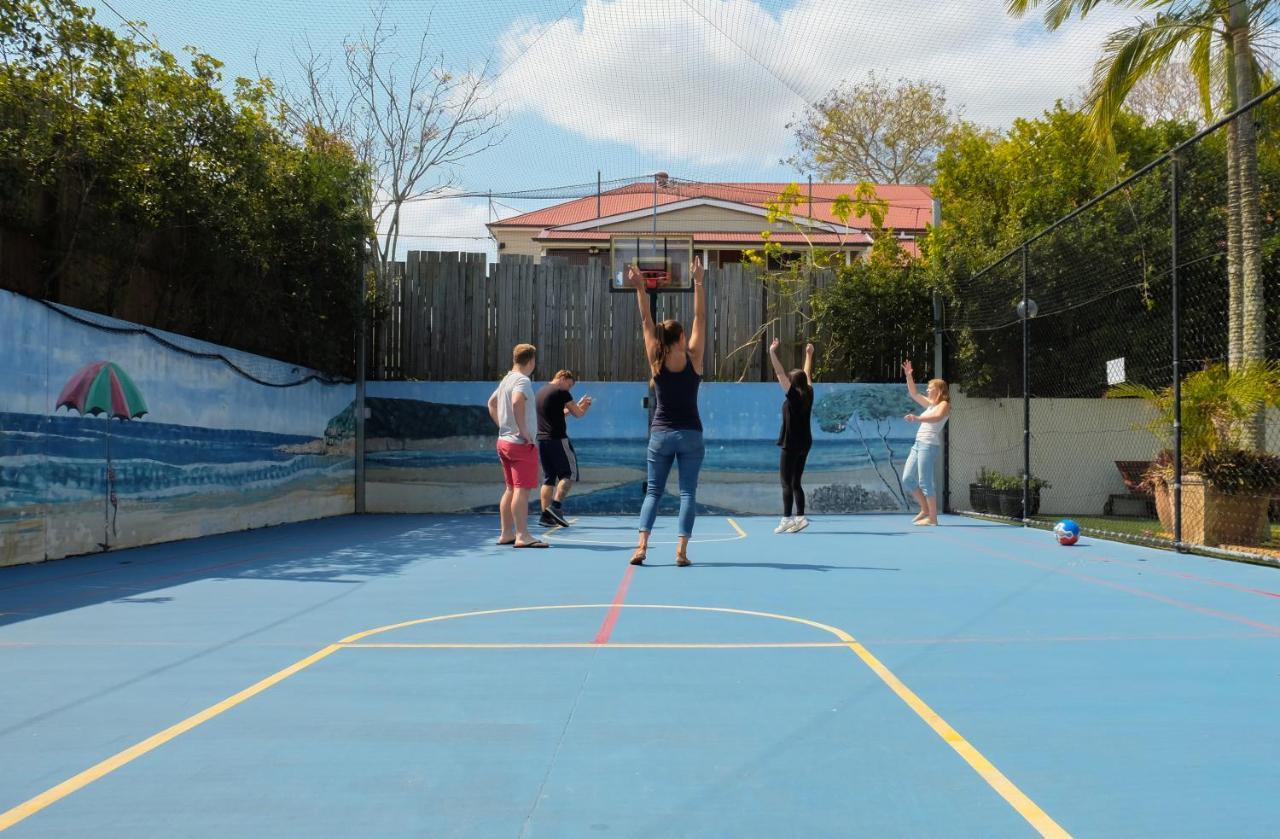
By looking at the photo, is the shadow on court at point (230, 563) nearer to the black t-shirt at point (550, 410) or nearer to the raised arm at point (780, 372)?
the black t-shirt at point (550, 410)

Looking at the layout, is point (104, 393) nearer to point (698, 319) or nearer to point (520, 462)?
point (520, 462)

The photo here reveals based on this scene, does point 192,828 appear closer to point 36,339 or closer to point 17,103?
point 36,339

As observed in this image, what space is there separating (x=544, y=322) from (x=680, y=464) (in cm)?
750

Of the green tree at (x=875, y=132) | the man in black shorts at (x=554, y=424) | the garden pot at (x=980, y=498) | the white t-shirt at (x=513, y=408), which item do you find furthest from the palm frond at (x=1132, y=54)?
the green tree at (x=875, y=132)

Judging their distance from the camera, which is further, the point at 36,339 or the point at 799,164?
the point at 799,164

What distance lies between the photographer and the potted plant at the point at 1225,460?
30.0 feet

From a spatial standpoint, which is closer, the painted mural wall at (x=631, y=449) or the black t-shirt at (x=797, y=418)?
the black t-shirt at (x=797, y=418)

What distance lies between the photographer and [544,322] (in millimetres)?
14500

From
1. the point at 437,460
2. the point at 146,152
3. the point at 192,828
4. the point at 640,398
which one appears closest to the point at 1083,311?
the point at 640,398

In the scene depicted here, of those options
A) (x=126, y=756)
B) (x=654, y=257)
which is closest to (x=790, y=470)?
(x=654, y=257)

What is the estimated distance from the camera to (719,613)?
539 cm

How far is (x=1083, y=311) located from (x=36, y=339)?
13075mm

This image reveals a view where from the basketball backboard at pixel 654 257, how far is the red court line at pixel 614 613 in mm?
7185

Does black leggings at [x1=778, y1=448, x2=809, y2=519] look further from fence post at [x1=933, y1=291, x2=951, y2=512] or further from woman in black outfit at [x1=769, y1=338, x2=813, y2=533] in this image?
fence post at [x1=933, y1=291, x2=951, y2=512]
